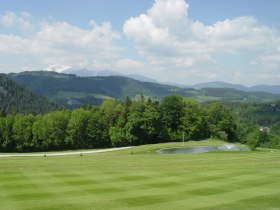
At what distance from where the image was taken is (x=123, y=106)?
341 ft

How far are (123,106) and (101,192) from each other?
275 feet

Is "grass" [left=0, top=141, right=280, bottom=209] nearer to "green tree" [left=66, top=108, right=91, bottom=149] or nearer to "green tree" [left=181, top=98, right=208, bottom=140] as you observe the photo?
"green tree" [left=66, top=108, right=91, bottom=149]

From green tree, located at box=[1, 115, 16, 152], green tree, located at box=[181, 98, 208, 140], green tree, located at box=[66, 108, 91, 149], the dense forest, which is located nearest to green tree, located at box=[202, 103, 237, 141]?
the dense forest

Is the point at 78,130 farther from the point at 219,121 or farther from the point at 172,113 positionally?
the point at 219,121

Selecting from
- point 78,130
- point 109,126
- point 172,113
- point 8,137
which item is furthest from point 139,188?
point 8,137

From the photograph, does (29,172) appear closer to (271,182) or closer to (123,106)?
(271,182)

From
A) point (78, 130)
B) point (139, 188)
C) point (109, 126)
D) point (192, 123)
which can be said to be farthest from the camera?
point (109, 126)

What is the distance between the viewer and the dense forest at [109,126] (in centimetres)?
9756

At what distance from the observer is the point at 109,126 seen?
10300cm

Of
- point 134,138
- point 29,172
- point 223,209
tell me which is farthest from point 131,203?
point 134,138

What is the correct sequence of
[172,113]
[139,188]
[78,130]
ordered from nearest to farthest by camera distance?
[139,188], [78,130], [172,113]

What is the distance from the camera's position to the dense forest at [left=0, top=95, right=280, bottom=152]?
97.6 metres

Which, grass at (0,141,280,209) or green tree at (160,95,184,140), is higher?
green tree at (160,95,184,140)

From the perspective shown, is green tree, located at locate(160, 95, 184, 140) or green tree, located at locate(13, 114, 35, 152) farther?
green tree, located at locate(160, 95, 184, 140)
